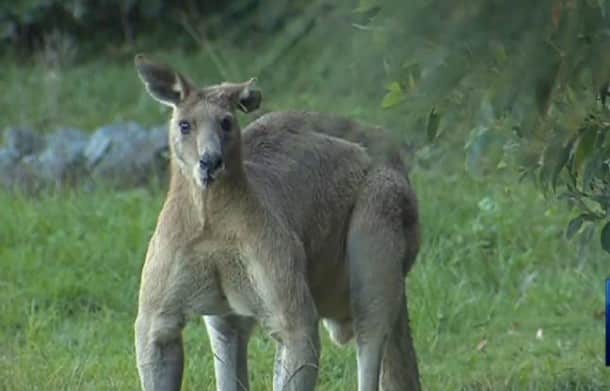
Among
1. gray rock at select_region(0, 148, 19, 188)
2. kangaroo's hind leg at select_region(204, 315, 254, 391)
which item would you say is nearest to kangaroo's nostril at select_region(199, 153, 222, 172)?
kangaroo's hind leg at select_region(204, 315, 254, 391)

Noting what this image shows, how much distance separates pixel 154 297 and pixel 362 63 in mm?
2522

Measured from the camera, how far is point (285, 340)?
5.79m

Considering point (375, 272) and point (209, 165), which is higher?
point (209, 165)

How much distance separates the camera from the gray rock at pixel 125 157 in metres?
10.9

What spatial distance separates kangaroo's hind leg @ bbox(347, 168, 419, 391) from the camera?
6270 mm

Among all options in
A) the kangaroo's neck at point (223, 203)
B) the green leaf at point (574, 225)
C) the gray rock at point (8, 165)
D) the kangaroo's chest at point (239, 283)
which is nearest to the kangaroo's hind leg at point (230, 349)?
the kangaroo's chest at point (239, 283)

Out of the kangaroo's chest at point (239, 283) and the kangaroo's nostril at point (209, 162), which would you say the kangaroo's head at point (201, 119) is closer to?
the kangaroo's nostril at point (209, 162)

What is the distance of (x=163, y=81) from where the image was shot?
5867mm

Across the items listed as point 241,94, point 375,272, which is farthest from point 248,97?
point 375,272

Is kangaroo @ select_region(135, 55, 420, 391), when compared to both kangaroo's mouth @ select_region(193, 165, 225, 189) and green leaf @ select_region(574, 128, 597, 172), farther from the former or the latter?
green leaf @ select_region(574, 128, 597, 172)

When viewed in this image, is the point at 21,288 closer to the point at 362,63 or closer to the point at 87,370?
the point at 87,370

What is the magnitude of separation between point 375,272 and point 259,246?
0.63m

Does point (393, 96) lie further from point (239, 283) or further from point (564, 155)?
point (239, 283)

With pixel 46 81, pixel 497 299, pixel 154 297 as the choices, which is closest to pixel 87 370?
pixel 154 297
